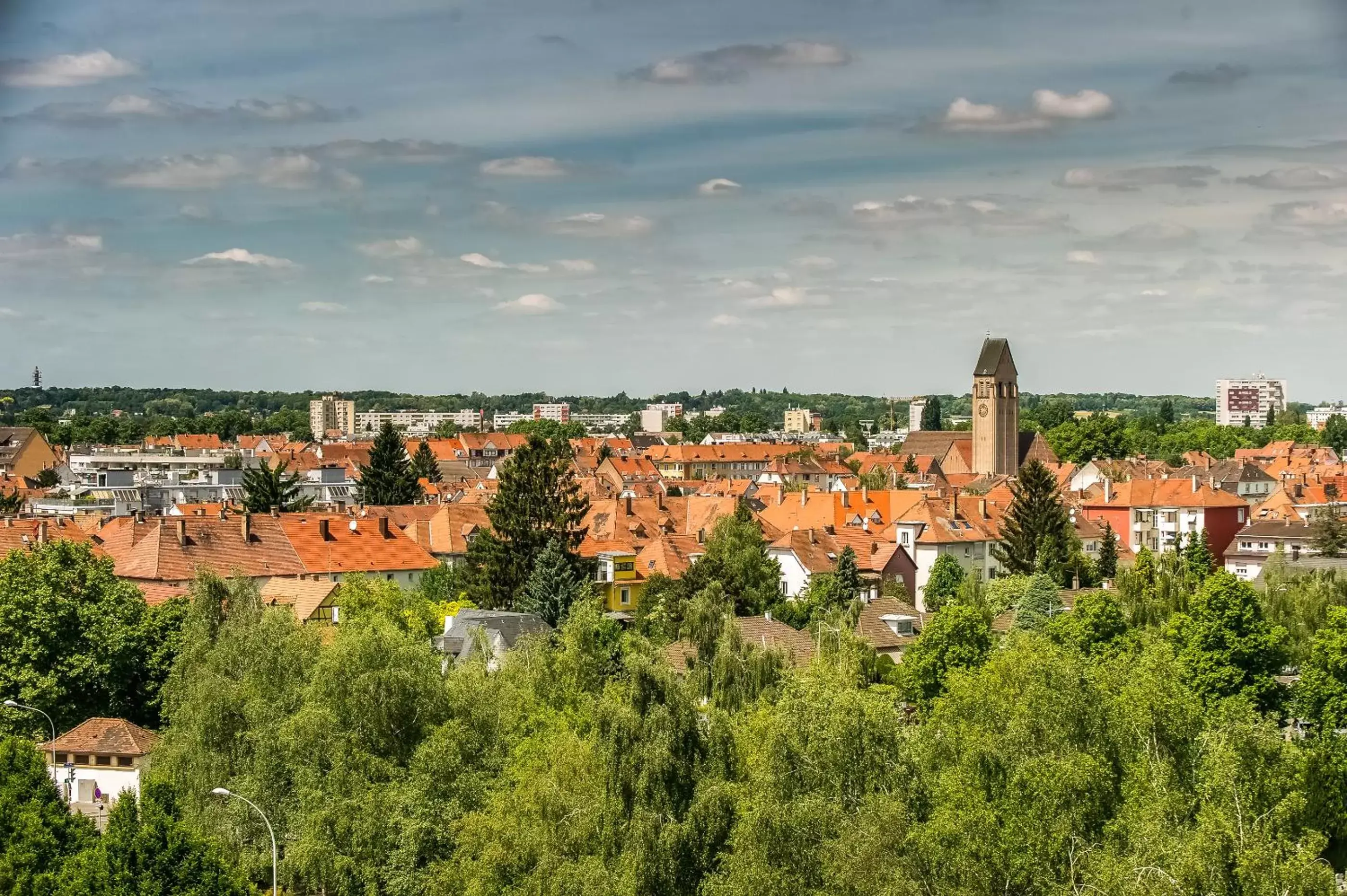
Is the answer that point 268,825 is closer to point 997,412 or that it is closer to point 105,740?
point 105,740

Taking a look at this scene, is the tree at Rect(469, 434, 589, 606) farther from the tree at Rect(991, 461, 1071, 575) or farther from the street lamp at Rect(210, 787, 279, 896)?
the street lamp at Rect(210, 787, 279, 896)

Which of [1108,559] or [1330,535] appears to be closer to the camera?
[1330,535]

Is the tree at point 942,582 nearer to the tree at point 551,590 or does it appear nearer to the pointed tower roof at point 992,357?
the tree at point 551,590

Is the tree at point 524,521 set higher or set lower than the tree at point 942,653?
higher

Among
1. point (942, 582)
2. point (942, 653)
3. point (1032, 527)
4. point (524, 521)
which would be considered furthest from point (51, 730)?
point (1032, 527)

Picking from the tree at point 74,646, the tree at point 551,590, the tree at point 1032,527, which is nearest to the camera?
the tree at point 74,646

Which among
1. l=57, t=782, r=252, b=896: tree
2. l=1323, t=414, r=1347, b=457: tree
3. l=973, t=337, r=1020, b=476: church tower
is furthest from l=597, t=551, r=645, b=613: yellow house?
l=1323, t=414, r=1347, b=457: tree

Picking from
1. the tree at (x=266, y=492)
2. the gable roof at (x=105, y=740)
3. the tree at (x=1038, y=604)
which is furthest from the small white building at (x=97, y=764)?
the tree at (x=266, y=492)

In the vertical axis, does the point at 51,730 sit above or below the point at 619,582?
below
